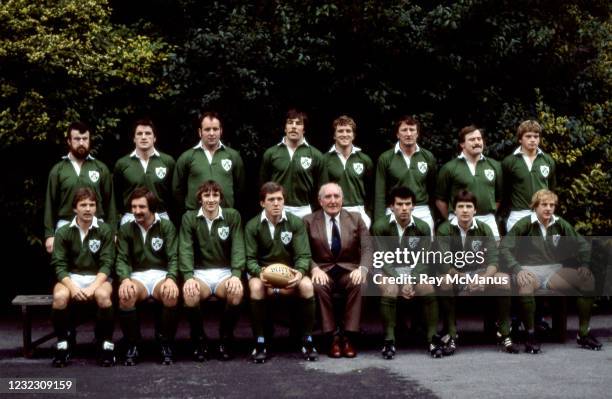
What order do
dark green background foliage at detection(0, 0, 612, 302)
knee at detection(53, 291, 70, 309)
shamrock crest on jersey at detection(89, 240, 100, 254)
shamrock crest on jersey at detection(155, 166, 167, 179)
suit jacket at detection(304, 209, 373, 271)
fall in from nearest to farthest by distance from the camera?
knee at detection(53, 291, 70, 309), shamrock crest on jersey at detection(89, 240, 100, 254), suit jacket at detection(304, 209, 373, 271), shamrock crest on jersey at detection(155, 166, 167, 179), dark green background foliage at detection(0, 0, 612, 302)

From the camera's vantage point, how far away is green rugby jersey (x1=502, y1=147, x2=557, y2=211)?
29.8ft

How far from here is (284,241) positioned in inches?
332

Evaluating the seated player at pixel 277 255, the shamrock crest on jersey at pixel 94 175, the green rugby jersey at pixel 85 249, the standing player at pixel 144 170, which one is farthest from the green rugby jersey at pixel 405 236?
the shamrock crest on jersey at pixel 94 175

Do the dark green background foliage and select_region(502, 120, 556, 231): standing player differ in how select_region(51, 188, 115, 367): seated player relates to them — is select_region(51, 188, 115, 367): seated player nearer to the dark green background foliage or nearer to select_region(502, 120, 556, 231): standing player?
the dark green background foliage

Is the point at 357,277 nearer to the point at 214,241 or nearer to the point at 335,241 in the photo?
the point at 335,241

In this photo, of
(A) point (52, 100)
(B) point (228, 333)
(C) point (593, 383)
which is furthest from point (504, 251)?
(A) point (52, 100)

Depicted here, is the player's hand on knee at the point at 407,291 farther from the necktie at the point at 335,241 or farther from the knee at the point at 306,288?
the knee at the point at 306,288

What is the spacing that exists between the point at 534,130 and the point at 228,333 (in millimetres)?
3605

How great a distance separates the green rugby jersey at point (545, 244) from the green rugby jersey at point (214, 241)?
2.54m

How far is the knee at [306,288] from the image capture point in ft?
26.9

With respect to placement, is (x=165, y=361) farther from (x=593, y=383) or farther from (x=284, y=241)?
(x=593, y=383)

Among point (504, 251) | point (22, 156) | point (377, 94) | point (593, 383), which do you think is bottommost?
point (593, 383)

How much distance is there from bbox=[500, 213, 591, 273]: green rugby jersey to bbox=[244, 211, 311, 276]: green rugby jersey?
1.93 meters

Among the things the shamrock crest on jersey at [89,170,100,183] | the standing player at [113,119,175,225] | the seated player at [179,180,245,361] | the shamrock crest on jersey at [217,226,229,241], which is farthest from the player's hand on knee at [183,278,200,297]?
the shamrock crest on jersey at [89,170,100,183]
